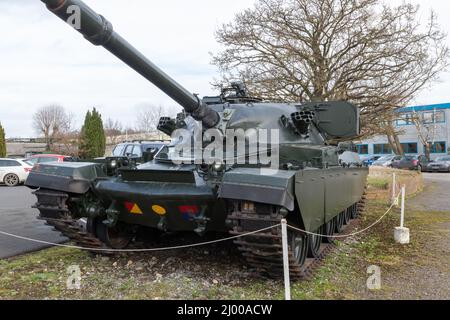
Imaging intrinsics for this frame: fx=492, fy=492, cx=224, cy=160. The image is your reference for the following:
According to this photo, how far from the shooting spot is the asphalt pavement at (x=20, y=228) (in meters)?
7.85

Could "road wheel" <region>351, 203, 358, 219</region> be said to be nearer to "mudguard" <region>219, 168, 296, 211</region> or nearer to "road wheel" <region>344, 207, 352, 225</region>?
"road wheel" <region>344, 207, 352, 225</region>

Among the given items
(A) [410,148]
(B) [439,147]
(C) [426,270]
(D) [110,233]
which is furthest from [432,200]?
(A) [410,148]

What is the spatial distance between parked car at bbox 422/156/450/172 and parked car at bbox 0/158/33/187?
25.9m

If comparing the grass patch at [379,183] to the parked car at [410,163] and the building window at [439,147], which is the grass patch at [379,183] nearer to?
the parked car at [410,163]

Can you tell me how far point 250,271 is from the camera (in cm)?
654

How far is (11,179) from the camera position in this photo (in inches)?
827

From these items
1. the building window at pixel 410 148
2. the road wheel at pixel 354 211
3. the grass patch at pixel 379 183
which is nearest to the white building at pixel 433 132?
the building window at pixel 410 148

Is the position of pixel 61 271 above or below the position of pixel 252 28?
below

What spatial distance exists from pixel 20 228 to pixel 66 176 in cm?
374

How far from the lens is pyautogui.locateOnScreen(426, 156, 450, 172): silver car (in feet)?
110

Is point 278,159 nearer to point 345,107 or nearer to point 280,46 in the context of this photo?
point 345,107

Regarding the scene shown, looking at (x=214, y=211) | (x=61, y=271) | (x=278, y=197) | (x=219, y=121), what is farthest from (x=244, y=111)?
(x=61, y=271)

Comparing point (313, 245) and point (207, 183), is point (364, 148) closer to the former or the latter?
point (313, 245)
